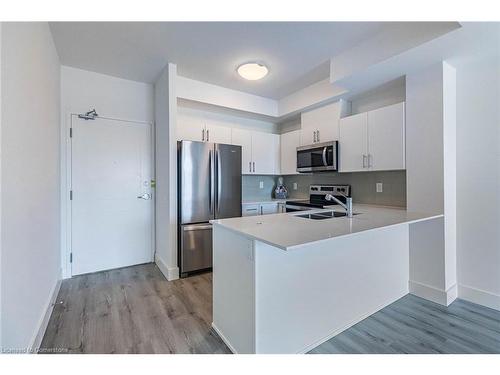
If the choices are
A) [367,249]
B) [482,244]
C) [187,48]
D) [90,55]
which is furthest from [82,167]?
[482,244]

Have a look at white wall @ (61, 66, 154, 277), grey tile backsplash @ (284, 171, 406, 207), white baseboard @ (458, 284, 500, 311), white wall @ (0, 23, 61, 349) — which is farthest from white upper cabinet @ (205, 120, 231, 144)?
white baseboard @ (458, 284, 500, 311)

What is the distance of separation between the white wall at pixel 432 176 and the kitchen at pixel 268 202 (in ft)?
0.04

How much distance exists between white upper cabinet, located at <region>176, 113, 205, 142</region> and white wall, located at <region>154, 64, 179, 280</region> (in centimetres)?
26

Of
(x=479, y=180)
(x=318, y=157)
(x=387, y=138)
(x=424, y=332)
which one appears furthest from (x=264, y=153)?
(x=424, y=332)

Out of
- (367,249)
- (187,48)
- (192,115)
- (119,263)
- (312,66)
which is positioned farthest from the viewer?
(192,115)

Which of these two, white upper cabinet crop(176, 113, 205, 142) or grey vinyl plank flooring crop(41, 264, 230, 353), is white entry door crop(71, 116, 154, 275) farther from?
white upper cabinet crop(176, 113, 205, 142)

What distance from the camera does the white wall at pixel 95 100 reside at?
294cm

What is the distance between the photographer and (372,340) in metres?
1.77

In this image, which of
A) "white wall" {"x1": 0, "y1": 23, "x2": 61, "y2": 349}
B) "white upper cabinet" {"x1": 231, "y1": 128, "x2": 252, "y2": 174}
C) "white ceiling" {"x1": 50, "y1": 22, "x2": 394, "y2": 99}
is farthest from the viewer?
"white upper cabinet" {"x1": 231, "y1": 128, "x2": 252, "y2": 174}

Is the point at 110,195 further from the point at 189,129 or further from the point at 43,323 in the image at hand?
the point at 43,323

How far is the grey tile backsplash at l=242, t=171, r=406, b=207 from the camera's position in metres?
2.96

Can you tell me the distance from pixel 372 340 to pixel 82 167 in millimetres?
3536

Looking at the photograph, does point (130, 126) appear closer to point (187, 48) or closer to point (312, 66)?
point (187, 48)

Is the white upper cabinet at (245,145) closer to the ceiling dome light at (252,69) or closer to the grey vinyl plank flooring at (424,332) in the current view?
the ceiling dome light at (252,69)
